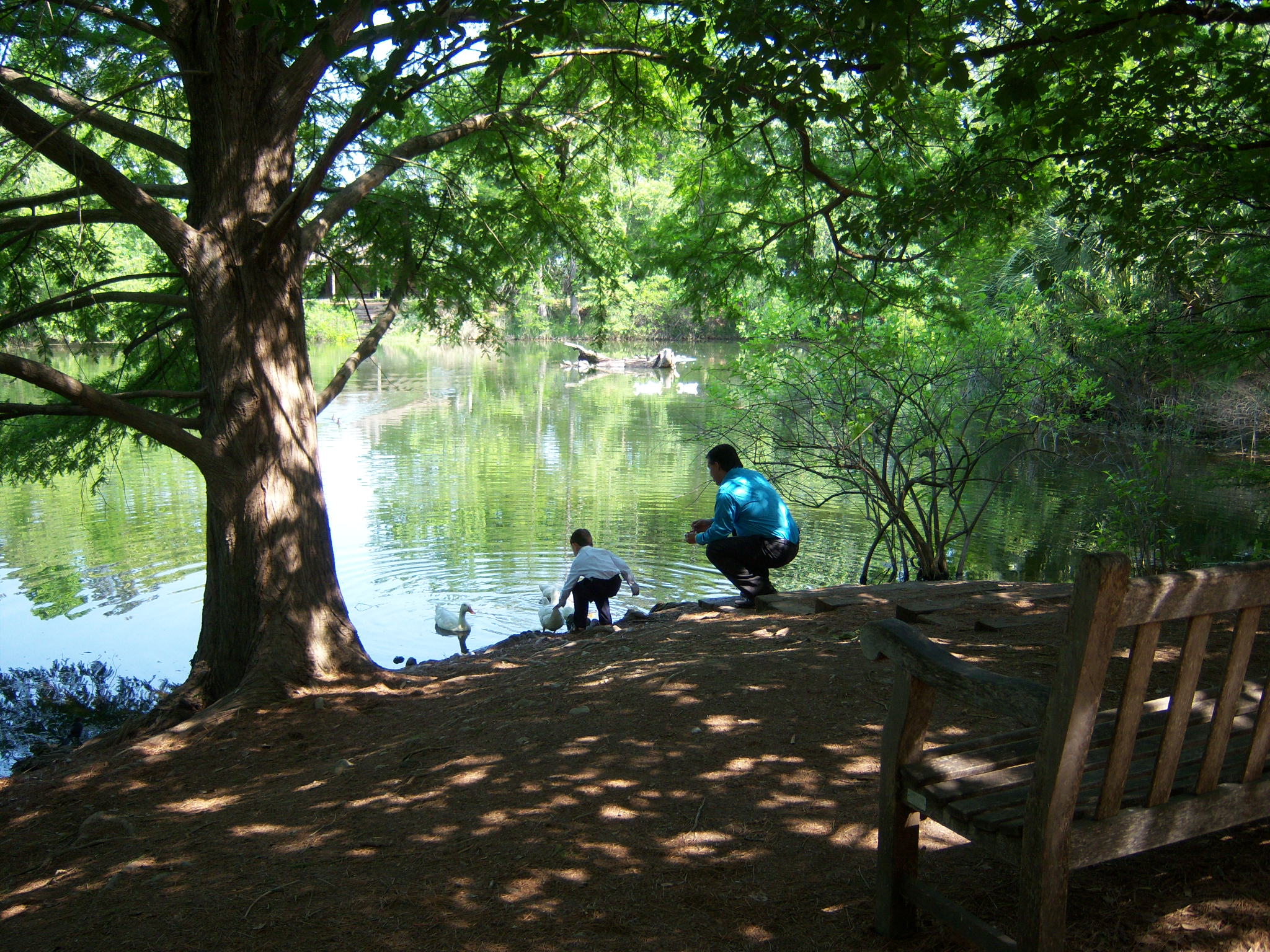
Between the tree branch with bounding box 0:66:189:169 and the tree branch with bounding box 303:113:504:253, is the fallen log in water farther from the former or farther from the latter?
the tree branch with bounding box 0:66:189:169

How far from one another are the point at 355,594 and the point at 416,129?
19.1 feet

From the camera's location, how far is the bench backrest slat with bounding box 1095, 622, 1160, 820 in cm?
208

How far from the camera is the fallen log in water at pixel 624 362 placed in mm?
45625

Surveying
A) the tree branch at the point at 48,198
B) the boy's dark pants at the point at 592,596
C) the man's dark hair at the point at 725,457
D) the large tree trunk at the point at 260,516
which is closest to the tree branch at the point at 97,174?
the tree branch at the point at 48,198

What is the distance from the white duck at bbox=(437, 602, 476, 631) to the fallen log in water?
34.9 metres

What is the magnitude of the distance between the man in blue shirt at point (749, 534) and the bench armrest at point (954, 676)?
14.8 ft

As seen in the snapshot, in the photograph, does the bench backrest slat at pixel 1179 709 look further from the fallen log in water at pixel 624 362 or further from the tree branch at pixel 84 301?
the fallen log in water at pixel 624 362

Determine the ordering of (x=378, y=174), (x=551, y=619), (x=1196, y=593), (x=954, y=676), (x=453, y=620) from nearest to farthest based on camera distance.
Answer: (x=1196, y=593) < (x=954, y=676) < (x=378, y=174) < (x=551, y=619) < (x=453, y=620)

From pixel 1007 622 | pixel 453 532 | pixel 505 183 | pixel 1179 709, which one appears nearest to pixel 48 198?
pixel 505 183

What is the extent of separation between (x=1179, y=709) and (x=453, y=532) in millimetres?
12961

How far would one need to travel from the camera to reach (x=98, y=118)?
5.76 m

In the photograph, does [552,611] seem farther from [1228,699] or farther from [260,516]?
[1228,699]

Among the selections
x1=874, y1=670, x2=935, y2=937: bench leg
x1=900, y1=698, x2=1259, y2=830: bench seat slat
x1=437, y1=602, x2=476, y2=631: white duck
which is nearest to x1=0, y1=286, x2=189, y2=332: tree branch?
x1=437, y1=602, x2=476, y2=631: white duck

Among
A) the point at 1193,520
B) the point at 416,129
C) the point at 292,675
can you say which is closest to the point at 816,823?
the point at 292,675
